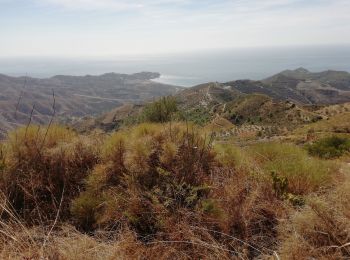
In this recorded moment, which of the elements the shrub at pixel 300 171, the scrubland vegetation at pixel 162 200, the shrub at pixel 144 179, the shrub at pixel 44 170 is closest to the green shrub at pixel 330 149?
the scrubland vegetation at pixel 162 200

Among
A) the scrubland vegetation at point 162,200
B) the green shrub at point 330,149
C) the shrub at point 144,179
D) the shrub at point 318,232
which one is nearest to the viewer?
the shrub at point 318,232

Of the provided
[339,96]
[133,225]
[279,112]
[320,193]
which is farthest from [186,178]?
[339,96]

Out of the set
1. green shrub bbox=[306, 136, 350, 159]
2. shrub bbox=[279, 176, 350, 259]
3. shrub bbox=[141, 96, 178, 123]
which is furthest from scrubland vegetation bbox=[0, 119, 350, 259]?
green shrub bbox=[306, 136, 350, 159]

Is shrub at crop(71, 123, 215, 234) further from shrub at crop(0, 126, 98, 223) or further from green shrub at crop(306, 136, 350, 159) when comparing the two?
green shrub at crop(306, 136, 350, 159)

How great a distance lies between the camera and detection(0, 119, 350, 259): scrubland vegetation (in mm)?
3695

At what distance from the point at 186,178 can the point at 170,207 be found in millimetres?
643

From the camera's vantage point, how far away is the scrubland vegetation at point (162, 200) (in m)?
3.70

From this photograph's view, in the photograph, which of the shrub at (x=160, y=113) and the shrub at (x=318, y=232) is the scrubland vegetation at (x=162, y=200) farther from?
the shrub at (x=160, y=113)

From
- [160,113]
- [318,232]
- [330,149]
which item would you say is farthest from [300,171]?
[160,113]

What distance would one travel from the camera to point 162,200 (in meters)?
4.59

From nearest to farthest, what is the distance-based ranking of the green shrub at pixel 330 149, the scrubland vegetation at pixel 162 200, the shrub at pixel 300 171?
the scrubland vegetation at pixel 162 200
the shrub at pixel 300 171
the green shrub at pixel 330 149

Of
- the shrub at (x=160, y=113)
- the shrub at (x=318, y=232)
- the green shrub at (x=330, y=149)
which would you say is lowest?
the green shrub at (x=330, y=149)

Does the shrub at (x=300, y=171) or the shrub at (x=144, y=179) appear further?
the shrub at (x=300, y=171)

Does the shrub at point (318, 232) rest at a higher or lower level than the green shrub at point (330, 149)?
higher
